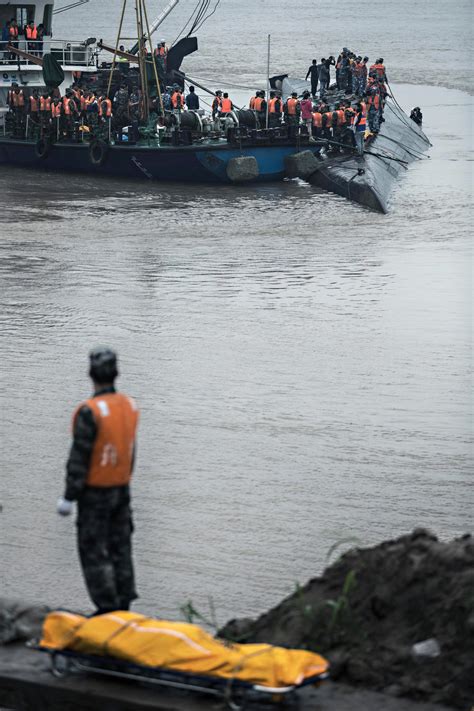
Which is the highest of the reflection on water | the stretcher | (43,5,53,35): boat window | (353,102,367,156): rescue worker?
(43,5,53,35): boat window

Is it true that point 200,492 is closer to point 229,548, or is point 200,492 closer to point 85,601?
point 229,548

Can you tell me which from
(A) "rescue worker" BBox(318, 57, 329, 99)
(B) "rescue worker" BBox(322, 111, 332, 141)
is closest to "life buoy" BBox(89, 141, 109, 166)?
(B) "rescue worker" BBox(322, 111, 332, 141)

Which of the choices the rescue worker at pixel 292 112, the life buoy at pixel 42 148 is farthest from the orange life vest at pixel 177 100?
the life buoy at pixel 42 148

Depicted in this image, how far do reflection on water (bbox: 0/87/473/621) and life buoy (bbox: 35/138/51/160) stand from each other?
3501 mm

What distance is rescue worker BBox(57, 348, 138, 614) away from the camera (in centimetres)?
621

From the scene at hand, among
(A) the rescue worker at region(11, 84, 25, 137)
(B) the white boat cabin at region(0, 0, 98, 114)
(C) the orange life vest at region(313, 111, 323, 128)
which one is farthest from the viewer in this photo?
(C) the orange life vest at region(313, 111, 323, 128)

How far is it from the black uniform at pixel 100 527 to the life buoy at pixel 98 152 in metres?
26.8

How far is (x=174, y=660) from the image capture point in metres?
5.88

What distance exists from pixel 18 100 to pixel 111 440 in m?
29.1

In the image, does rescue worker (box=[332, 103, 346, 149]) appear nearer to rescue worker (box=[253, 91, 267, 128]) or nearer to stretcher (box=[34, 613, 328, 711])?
rescue worker (box=[253, 91, 267, 128])

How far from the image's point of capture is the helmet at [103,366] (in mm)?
6250

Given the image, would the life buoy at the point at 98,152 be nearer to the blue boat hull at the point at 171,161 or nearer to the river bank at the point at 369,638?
the blue boat hull at the point at 171,161

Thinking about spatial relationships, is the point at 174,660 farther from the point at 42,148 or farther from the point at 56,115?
the point at 42,148

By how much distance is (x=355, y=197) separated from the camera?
100 feet
